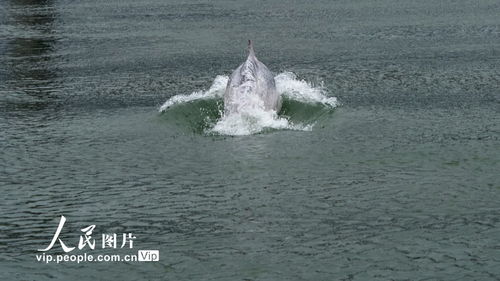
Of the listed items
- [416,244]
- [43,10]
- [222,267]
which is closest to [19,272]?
[222,267]

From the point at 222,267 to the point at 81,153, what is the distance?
11433mm

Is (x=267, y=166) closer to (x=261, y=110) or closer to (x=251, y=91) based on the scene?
(x=261, y=110)

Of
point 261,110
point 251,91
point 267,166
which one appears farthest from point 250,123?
point 267,166

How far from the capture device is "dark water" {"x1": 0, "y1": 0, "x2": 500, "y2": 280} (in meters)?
21.8

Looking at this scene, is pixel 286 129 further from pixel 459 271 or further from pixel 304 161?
pixel 459 271

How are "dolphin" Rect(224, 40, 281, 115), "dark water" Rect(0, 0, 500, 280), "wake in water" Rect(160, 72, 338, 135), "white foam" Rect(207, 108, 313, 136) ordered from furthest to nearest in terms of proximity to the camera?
1. "dolphin" Rect(224, 40, 281, 115)
2. "wake in water" Rect(160, 72, 338, 135)
3. "white foam" Rect(207, 108, 313, 136)
4. "dark water" Rect(0, 0, 500, 280)

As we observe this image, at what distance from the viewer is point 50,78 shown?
46281 mm

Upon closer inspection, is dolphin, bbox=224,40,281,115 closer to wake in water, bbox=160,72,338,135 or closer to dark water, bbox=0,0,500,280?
wake in water, bbox=160,72,338,135

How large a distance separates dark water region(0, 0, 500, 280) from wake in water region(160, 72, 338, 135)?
14.5 inches

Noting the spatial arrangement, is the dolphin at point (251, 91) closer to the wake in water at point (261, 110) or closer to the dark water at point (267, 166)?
the wake in water at point (261, 110)

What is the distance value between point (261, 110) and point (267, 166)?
594 centimetres

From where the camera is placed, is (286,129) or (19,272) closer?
(19,272)

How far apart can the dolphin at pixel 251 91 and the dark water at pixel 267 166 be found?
1.18 metres

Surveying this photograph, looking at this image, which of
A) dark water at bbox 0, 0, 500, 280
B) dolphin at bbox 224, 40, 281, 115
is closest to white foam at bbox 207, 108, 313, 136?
dolphin at bbox 224, 40, 281, 115
